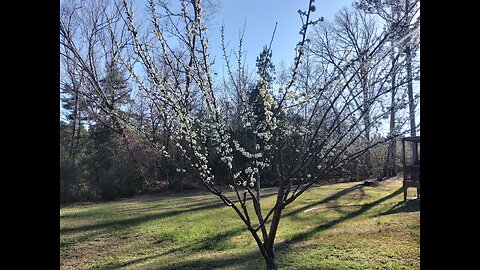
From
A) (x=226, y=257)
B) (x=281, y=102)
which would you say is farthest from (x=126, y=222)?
(x=281, y=102)

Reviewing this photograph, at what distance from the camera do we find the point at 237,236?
503 centimetres

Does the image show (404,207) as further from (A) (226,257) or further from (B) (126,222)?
(B) (126,222)

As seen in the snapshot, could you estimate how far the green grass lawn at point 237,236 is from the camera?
12.1ft

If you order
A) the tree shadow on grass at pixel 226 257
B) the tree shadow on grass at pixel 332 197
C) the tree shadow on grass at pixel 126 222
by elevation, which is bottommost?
the tree shadow on grass at pixel 126 222

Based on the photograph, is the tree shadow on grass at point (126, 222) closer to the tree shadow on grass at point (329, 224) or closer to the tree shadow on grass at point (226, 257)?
the tree shadow on grass at point (226, 257)

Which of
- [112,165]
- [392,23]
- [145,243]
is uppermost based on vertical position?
[392,23]

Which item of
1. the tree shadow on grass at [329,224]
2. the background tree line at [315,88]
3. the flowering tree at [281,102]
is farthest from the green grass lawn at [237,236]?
the flowering tree at [281,102]

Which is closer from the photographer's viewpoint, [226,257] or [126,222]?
[226,257]

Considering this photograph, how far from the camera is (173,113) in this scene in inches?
82.4

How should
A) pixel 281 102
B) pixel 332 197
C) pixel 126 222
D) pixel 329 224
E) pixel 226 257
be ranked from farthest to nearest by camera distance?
1. pixel 332 197
2. pixel 126 222
3. pixel 329 224
4. pixel 226 257
5. pixel 281 102

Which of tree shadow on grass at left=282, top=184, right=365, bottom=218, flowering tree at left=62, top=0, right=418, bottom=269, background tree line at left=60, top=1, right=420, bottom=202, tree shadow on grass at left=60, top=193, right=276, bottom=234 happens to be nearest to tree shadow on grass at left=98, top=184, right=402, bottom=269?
tree shadow on grass at left=282, top=184, right=365, bottom=218
